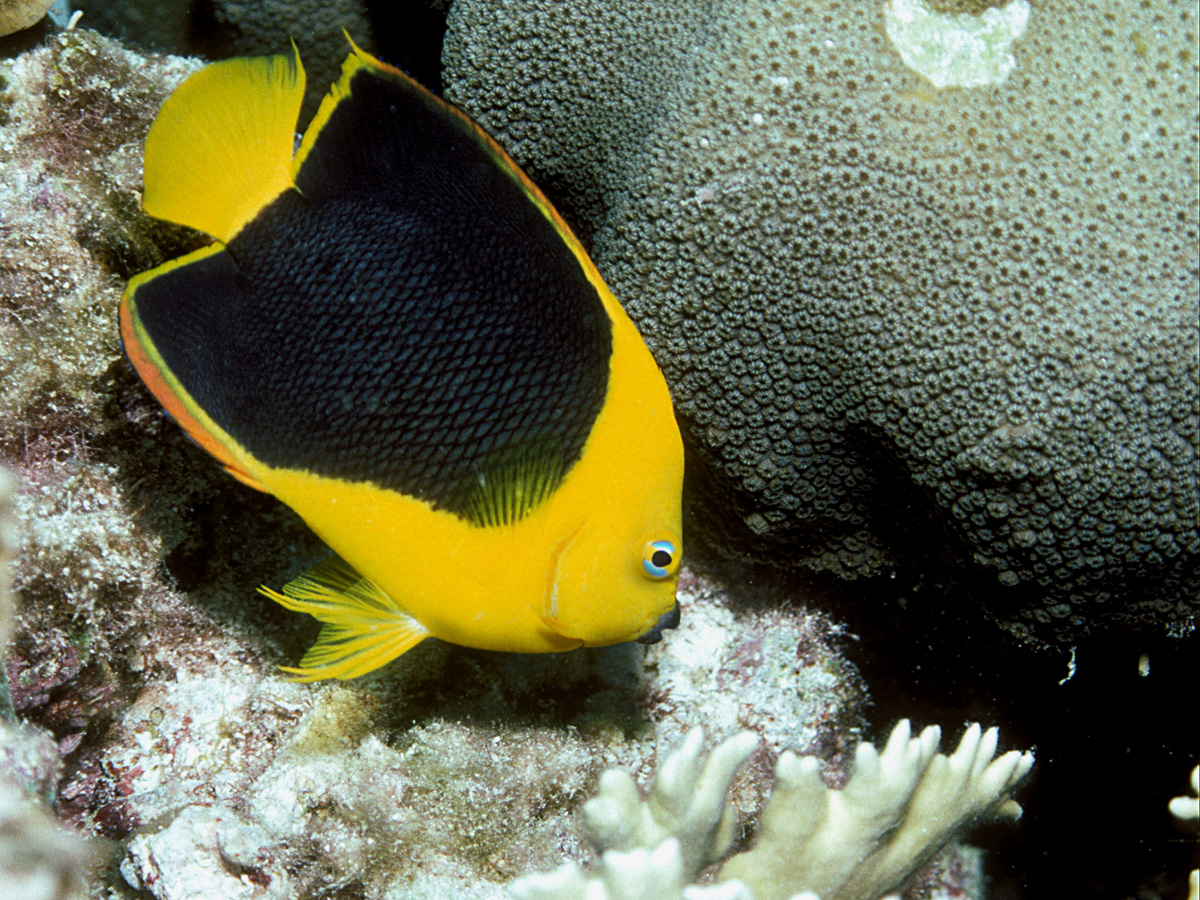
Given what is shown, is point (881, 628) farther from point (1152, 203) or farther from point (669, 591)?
point (1152, 203)

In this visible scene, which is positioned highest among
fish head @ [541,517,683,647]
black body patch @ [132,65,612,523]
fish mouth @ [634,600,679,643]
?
black body patch @ [132,65,612,523]

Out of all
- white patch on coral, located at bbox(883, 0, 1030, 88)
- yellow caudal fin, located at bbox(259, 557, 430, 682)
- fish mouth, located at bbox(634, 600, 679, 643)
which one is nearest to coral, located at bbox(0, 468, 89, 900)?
yellow caudal fin, located at bbox(259, 557, 430, 682)

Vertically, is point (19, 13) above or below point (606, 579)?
above

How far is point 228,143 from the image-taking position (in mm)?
1388

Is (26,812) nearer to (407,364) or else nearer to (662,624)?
(407,364)

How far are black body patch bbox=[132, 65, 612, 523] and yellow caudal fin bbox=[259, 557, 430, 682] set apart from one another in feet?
0.89

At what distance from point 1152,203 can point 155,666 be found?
2534 mm

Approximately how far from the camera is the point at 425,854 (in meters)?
1.56

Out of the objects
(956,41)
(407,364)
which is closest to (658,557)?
(407,364)

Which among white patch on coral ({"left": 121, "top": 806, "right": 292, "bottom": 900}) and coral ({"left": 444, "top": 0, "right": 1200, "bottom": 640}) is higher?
coral ({"left": 444, "top": 0, "right": 1200, "bottom": 640})

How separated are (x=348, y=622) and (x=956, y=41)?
71.5 inches

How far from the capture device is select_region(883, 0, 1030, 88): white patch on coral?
162 centimetres

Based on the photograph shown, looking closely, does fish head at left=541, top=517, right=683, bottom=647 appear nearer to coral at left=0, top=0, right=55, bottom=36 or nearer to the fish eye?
the fish eye

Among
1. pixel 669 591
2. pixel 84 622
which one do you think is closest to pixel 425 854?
pixel 669 591
